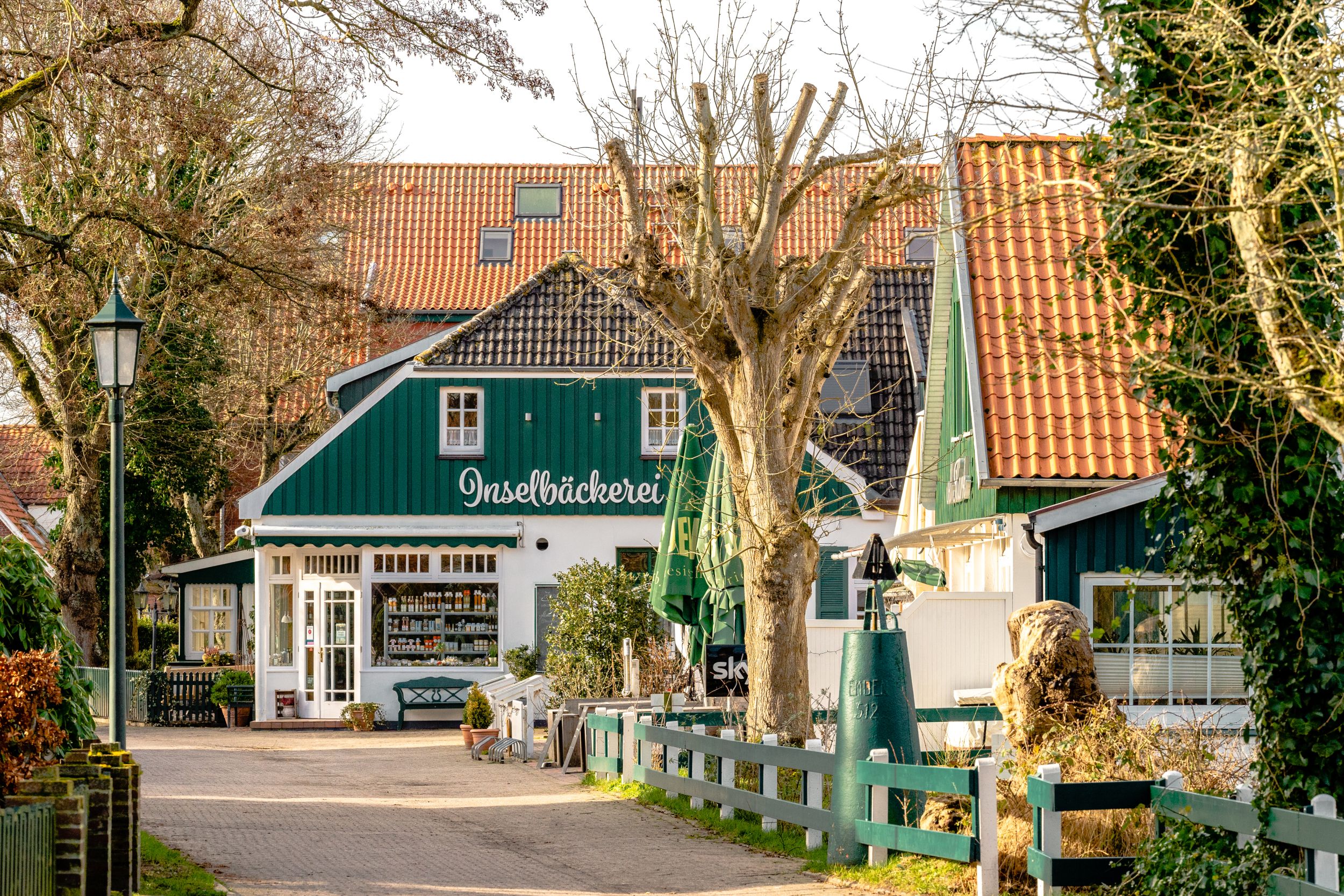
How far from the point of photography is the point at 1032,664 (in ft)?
41.5

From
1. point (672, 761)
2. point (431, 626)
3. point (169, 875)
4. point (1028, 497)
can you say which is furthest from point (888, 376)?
point (169, 875)

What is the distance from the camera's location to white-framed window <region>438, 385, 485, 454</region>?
28016 millimetres

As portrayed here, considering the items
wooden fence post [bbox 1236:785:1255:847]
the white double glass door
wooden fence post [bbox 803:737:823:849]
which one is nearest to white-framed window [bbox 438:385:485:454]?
the white double glass door

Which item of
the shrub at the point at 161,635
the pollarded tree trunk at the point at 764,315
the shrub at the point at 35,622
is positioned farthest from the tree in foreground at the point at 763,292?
the shrub at the point at 161,635

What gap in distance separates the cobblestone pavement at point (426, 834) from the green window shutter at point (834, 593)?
8418 mm

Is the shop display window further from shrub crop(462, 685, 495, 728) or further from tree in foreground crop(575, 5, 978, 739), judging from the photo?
tree in foreground crop(575, 5, 978, 739)

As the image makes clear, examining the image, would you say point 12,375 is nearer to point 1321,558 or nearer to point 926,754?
point 926,754

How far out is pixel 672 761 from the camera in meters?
14.6

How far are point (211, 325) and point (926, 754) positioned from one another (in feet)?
61.0

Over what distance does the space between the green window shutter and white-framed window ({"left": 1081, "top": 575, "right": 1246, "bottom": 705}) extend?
420 inches

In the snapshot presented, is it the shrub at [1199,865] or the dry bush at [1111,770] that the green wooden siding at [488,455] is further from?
the shrub at [1199,865]

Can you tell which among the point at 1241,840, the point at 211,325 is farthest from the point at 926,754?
the point at 211,325

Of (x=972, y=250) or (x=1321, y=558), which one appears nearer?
(x=1321, y=558)

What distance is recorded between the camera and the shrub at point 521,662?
86.1 ft
